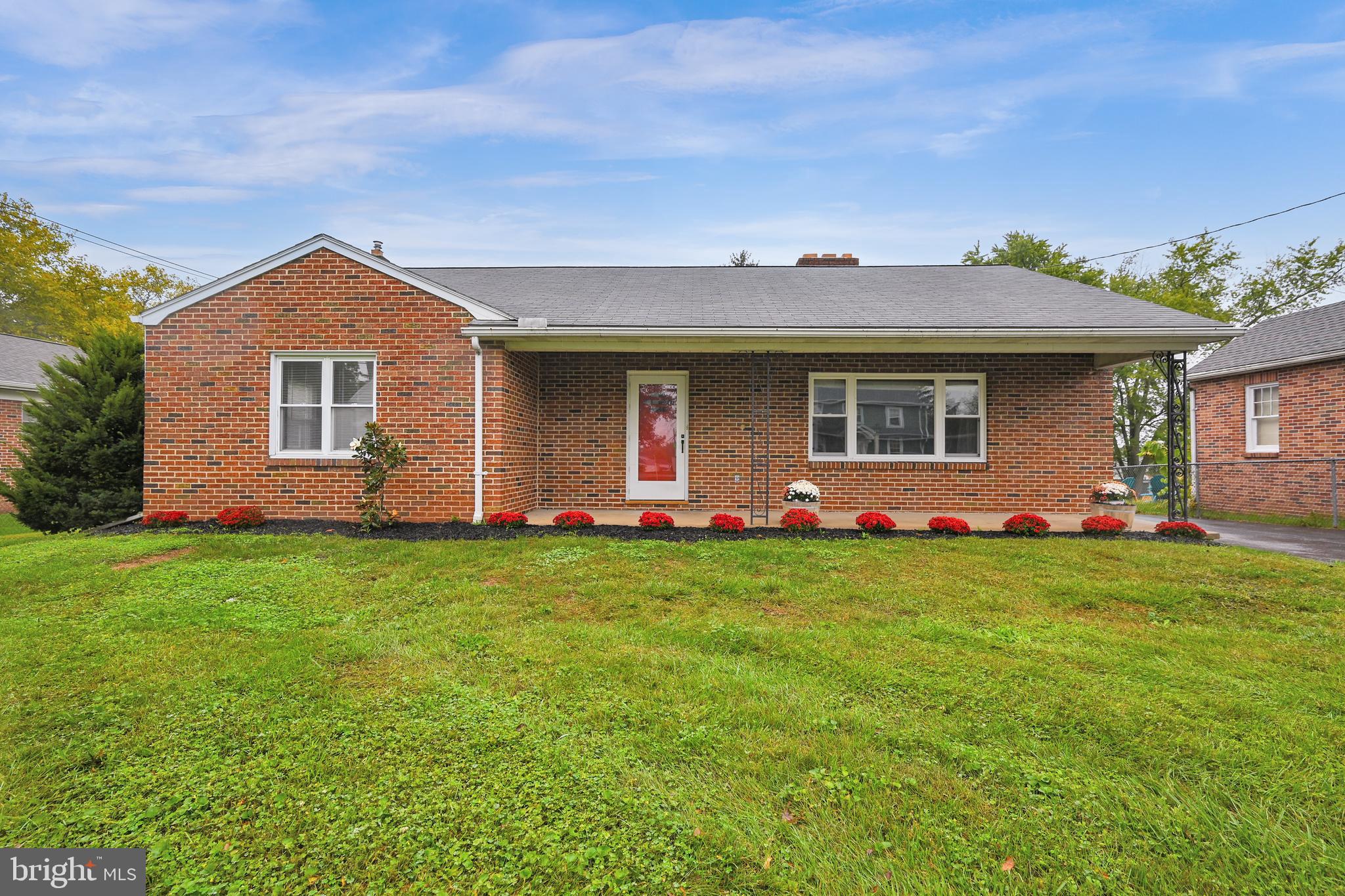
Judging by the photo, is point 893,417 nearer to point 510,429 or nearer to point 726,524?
point 726,524

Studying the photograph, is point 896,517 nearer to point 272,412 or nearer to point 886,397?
point 886,397

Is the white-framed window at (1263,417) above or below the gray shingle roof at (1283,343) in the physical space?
below

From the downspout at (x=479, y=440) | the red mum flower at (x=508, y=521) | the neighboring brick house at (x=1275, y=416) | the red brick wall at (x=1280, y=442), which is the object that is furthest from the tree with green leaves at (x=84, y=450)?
the neighboring brick house at (x=1275, y=416)

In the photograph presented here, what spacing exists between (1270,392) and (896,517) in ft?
35.3

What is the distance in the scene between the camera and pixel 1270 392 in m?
12.8

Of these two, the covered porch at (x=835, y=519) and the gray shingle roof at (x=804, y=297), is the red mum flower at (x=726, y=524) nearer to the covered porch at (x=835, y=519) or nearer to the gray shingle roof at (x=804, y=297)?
the covered porch at (x=835, y=519)

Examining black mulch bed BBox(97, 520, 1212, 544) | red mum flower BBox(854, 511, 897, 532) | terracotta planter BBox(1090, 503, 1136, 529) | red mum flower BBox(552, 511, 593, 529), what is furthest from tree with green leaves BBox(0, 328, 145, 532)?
terracotta planter BBox(1090, 503, 1136, 529)

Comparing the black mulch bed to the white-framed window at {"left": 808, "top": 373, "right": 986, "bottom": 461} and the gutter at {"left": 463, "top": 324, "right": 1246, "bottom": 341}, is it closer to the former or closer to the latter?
the white-framed window at {"left": 808, "top": 373, "right": 986, "bottom": 461}

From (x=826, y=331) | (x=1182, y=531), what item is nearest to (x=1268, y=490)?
(x=1182, y=531)

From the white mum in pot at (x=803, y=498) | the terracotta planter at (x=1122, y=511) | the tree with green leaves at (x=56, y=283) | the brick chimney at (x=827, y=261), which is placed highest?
the tree with green leaves at (x=56, y=283)

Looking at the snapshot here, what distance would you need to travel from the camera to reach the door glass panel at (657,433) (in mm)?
9664

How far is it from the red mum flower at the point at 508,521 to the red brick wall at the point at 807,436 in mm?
2100

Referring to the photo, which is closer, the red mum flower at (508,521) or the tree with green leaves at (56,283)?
the red mum flower at (508,521)

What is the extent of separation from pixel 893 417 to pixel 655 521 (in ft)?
15.2
